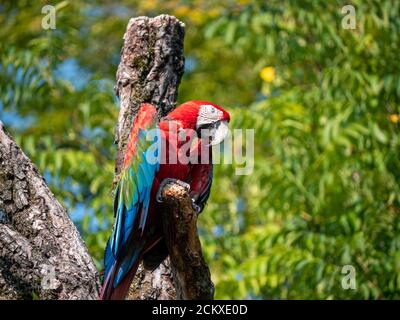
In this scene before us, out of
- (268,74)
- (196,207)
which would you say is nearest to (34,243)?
(196,207)

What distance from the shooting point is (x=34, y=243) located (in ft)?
12.4

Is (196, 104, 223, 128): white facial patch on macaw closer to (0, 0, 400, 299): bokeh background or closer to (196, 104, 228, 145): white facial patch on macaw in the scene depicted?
(196, 104, 228, 145): white facial patch on macaw

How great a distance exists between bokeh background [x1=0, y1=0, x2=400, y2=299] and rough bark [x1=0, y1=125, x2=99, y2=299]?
1.13 m

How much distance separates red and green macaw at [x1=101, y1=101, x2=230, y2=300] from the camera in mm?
3740

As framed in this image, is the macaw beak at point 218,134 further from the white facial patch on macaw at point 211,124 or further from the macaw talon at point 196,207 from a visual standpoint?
the macaw talon at point 196,207

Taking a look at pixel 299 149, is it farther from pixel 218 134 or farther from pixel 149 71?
pixel 218 134

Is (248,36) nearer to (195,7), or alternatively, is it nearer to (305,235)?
(305,235)

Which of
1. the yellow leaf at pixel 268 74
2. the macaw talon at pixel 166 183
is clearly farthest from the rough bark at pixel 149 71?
the yellow leaf at pixel 268 74

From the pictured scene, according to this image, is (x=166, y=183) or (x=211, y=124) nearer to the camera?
(x=166, y=183)

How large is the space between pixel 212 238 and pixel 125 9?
539 centimetres

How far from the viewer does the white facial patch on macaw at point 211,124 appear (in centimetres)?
397

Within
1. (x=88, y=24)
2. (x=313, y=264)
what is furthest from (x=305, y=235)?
(x=88, y=24)

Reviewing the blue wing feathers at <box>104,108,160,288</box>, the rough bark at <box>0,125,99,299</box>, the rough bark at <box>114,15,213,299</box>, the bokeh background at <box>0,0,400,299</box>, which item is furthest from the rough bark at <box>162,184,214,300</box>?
the bokeh background at <box>0,0,400,299</box>

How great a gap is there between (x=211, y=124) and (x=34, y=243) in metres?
1.08
